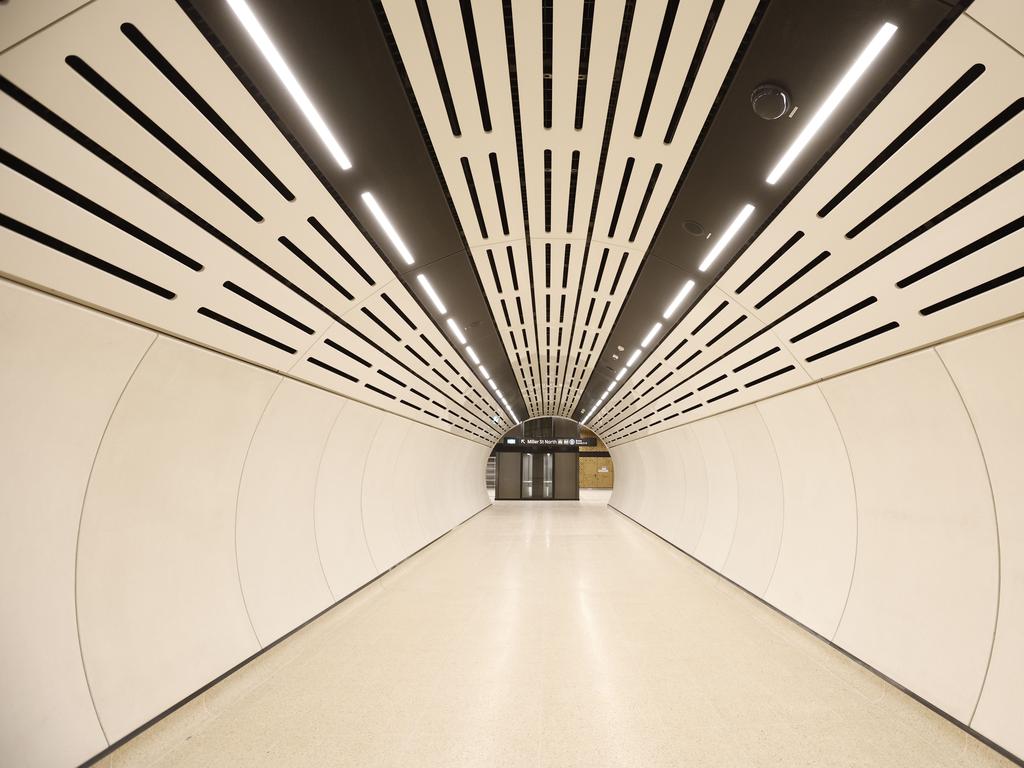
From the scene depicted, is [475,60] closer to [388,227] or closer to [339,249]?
[388,227]

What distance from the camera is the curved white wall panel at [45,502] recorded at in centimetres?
292

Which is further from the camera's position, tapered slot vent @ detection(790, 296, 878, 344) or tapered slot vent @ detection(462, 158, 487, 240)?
tapered slot vent @ detection(790, 296, 878, 344)

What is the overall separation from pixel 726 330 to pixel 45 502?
6795 millimetres

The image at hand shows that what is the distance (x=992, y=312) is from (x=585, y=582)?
6617 mm

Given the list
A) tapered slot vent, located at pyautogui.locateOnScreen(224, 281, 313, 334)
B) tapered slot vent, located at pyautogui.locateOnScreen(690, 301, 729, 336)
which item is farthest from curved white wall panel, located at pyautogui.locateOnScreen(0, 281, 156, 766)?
tapered slot vent, located at pyautogui.locateOnScreen(690, 301, 729, 336)

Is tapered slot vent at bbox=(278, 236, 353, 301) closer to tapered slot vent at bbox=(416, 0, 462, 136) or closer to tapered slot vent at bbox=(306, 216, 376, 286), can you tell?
tapered slot vent at bbox=(306, 216, 376, 286)

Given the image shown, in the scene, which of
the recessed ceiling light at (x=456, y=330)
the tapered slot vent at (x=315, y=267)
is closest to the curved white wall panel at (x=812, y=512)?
the recessed ceiling light at (x=456, y=330)

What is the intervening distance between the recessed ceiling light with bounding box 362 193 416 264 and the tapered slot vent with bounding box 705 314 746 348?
386 cm

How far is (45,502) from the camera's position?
10.5 ft

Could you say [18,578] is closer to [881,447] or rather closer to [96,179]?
[96,179]

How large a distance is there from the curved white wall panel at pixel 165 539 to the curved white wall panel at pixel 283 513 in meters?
0.23

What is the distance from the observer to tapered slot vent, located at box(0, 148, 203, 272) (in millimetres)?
2480

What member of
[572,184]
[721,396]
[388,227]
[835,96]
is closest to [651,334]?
[721,396]

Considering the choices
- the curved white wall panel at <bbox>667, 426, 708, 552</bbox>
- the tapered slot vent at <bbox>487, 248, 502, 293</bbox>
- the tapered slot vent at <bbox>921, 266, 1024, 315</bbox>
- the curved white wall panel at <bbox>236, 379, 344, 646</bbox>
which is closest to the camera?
the tapered slot vent at <bbox>921, 266, 1024, 315</bbox>
